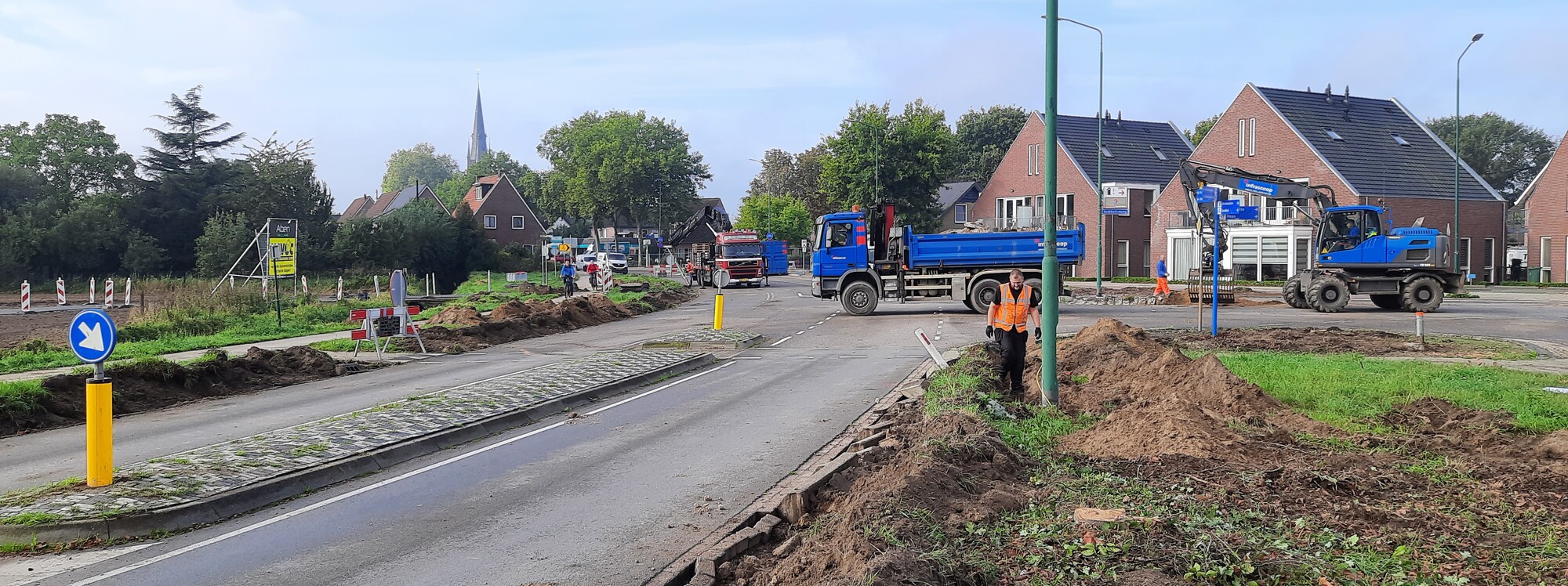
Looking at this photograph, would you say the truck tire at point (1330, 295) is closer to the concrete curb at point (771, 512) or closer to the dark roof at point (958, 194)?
the concrete curb at point (771, 512)

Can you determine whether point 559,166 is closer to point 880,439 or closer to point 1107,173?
point 1107,173

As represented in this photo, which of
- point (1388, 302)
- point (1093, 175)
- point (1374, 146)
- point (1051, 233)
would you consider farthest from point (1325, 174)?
point (1051, 233)

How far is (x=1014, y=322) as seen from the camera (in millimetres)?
12703

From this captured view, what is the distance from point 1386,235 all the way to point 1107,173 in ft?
103

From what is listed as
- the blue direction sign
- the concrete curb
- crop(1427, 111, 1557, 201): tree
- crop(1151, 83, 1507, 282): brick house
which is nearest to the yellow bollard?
the blue direction sign

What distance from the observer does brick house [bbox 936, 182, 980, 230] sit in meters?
80.6

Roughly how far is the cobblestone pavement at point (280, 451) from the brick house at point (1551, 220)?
1969 inches

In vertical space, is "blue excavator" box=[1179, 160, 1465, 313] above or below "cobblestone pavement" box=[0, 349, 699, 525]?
above

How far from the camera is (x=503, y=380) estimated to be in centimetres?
1516

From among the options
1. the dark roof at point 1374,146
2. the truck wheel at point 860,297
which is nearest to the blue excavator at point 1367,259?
the truck wheel at point 860,297

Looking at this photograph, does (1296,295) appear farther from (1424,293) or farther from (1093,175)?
(1093,175)

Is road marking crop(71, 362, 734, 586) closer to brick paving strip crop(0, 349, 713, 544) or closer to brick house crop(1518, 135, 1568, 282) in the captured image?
brick paving strip crop(0, 349, 713, 544)

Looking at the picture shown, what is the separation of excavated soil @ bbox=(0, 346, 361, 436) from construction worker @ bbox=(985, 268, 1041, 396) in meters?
11.0

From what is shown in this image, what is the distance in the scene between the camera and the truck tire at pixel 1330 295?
95.1 ft
